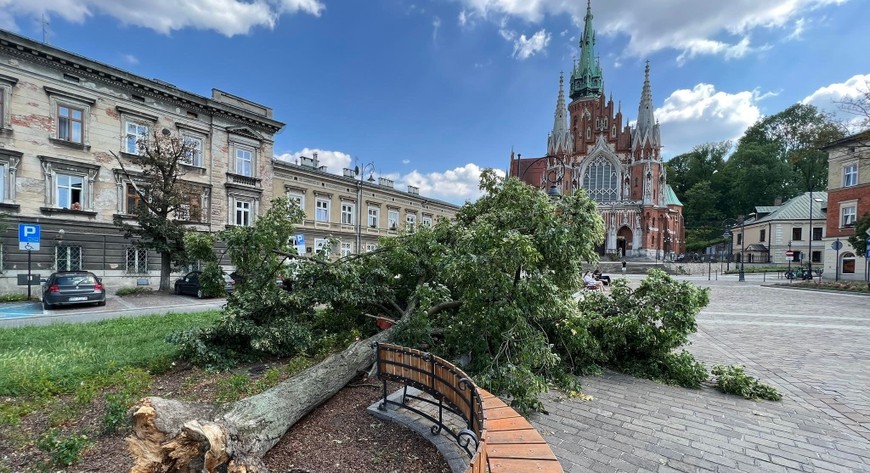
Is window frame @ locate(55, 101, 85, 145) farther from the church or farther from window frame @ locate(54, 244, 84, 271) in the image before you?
the church

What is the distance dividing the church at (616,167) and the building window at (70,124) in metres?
42.8

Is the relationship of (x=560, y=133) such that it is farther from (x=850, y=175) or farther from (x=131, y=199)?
(x=131, y=199)

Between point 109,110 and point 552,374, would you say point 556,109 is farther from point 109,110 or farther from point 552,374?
point 552,374

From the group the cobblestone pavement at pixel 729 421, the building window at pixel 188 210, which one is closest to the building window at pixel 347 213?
the building window at pixel 188 210

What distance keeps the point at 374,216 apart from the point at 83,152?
68.7 feet

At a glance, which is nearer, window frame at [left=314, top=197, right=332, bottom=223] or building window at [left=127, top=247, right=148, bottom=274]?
building window at [left=127, top=247, right=148, bottom=274]

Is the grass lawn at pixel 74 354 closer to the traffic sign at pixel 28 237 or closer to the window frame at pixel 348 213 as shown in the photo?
the traffic sign at pixel 28 237

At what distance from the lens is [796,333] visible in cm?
946

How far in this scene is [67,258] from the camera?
59.1ft

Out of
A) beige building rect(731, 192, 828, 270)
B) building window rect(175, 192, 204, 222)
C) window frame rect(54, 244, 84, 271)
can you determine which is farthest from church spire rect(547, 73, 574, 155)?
window frame rect(54, 244, 84, 271)

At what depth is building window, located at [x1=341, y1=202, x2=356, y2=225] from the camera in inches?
1293

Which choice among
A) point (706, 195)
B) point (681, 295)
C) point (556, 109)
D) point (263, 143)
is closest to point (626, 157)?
point (556, 109)

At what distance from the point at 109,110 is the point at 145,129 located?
1.68 meters

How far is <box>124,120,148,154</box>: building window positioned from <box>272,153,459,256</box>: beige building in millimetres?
8287
